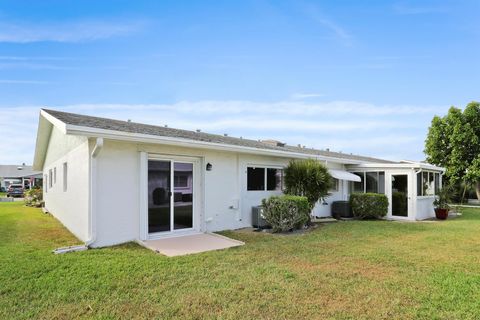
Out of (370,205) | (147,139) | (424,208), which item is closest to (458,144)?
(424,208)

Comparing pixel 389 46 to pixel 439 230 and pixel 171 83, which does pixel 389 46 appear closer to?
pixel 439 230

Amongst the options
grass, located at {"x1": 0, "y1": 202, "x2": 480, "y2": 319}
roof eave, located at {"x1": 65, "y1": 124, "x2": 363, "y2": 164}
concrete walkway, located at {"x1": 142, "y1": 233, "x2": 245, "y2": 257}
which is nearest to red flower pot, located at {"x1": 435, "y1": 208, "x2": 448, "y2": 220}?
grass, located at {"x1": 0, "y1": 202, "x2": 480, "y2": 319}

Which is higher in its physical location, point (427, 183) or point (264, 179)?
point (264, 179)

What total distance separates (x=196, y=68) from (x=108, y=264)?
36.6ft

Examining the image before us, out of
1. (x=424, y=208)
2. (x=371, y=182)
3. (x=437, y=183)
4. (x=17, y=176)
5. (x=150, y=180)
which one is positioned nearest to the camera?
(x=150, y=180)

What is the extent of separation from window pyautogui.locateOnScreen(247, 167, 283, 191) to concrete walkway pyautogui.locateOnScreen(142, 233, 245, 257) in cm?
366

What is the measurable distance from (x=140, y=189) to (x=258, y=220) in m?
5.62

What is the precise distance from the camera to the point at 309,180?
1401cm

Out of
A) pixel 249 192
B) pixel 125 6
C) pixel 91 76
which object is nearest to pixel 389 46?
pixel 249 192

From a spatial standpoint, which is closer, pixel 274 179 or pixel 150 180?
pixel 150 180

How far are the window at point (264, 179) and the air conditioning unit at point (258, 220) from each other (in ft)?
3.47

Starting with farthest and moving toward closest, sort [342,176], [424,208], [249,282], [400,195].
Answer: [424,208]
[400,195]
[342,176]
[249,282]

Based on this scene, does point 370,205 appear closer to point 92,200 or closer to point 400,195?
point 400,195

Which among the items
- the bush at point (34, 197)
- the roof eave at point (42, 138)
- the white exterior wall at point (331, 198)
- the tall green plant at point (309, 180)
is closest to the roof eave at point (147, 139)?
the tall green plant at point (309, 180)
